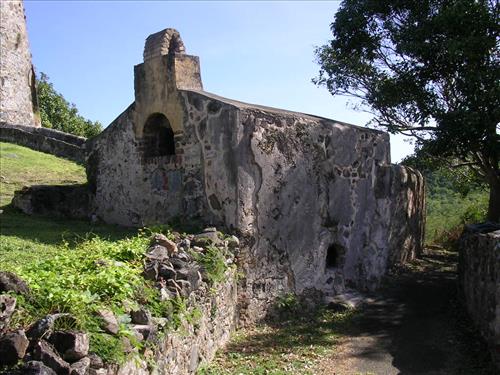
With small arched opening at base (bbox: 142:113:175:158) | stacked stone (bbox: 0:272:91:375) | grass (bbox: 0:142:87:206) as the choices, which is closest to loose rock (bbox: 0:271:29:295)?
stacked stone (bbox: 0:272:91:375)

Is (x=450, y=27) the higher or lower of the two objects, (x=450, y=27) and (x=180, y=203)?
the higher

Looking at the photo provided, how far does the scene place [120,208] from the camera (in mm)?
10031

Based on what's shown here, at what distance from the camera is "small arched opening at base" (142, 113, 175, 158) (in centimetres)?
963

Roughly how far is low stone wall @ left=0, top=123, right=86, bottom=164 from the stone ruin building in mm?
7449

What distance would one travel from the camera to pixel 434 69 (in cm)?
1148

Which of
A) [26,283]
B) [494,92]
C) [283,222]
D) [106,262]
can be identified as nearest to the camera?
[26,283]

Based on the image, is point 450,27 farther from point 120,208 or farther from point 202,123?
point 120,208

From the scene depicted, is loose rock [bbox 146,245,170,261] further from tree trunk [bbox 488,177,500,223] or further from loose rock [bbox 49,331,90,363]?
tree trunk [bbox 488,177,500,223]

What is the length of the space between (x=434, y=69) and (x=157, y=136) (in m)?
6.05

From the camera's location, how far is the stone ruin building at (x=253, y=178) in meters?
8.26

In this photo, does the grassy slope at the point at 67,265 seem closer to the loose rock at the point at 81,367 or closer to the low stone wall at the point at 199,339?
the loose rock at the point at 81,367

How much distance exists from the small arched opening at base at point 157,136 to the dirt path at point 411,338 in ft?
14.8

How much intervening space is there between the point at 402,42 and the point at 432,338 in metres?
6.62

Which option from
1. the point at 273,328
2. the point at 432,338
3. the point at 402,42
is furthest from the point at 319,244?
the point at 402,42
